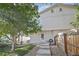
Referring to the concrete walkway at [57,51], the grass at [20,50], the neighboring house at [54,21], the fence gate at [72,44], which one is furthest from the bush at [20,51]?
the fence gate at [72,44]

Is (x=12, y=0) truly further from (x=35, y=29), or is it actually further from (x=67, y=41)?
(x=67, y=41)

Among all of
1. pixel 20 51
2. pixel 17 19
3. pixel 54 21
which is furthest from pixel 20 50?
pixel 54 21

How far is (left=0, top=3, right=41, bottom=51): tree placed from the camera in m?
1.77

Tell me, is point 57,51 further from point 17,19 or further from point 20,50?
point 17,19

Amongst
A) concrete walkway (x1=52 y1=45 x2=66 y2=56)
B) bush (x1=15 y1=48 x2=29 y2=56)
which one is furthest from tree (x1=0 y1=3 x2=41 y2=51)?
concrete walkway (x1=52 y1=45 x2=66 y2=56)

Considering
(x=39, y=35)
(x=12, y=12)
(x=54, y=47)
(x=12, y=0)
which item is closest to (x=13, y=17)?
(x=12, y=12)

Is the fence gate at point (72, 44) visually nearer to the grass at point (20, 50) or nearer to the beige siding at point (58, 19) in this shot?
the beige siding at point (58, 19)

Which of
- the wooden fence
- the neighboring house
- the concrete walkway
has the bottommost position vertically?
the concrete walkway

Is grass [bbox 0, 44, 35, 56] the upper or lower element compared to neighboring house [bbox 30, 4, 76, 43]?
lower

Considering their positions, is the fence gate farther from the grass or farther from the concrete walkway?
the grass

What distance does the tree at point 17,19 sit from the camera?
1770mm

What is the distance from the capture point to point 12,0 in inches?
71.4

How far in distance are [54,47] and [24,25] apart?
1.27 feet

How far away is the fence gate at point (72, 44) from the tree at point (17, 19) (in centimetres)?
33
